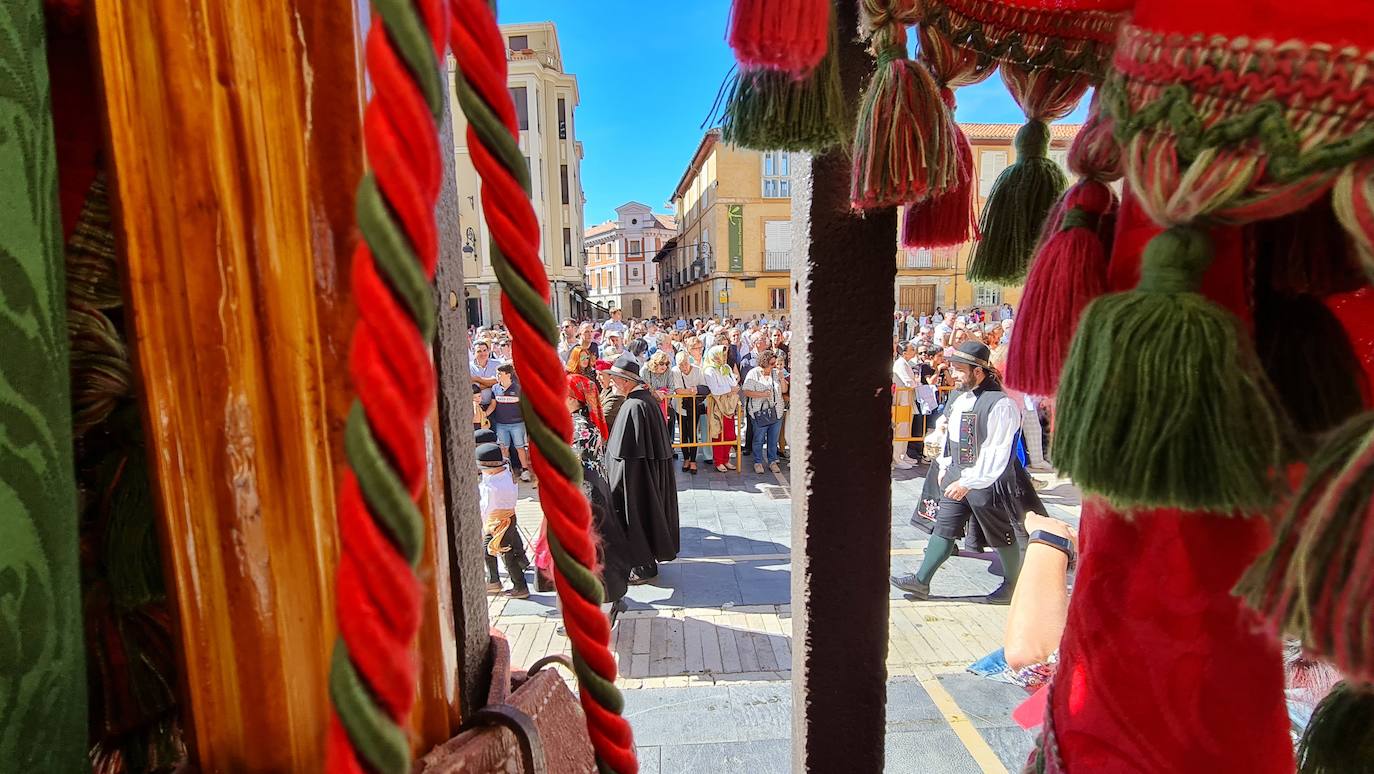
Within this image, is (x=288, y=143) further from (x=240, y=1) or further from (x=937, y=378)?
(x=937, y=378)

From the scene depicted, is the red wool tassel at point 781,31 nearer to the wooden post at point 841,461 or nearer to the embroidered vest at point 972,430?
the wooden post at point 841,461

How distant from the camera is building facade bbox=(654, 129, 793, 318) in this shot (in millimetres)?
25484

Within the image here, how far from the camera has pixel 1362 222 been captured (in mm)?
496

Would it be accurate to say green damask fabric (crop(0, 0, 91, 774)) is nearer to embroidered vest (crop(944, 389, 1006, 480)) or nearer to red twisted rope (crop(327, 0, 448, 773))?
red twisted rope (crop(327, 0, 448, 773))

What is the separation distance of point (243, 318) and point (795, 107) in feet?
2.63

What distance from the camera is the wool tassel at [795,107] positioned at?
0.96 meters

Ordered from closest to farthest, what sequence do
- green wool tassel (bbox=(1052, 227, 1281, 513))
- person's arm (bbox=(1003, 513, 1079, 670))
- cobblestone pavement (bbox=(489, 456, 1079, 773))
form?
green wool tassel (bbox=(1052, 227, 1281, 513)) < person's arm (bbox=(1003, 513, 1079, 670)) < cobblestone pavement (bbox=(489, 456, 1079, 773))

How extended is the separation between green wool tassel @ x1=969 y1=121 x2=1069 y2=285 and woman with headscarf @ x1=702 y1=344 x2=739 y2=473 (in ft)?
21.4

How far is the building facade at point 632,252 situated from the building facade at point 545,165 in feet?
80.9

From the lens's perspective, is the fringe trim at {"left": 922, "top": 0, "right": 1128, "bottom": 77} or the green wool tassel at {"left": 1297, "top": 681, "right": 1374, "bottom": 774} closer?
the green wool tassel at {"left": 1297, "top": 681, "right": 1374, "bottom": 774}

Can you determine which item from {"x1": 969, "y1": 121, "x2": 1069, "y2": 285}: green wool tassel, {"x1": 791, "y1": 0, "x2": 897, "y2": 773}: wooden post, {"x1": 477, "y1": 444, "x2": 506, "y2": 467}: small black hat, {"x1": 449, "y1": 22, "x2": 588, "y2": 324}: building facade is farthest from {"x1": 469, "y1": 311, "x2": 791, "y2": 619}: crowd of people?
{"x1": 449, "y1": 22, "x2": 588, "y2": 324}: building facade

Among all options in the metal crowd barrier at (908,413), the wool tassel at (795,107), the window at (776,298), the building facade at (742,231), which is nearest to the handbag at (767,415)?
the metal crowd barrier at (908,413)

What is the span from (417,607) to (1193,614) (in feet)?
2.39

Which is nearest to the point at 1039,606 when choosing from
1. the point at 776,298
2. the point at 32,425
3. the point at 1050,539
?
the point at 1050,539
